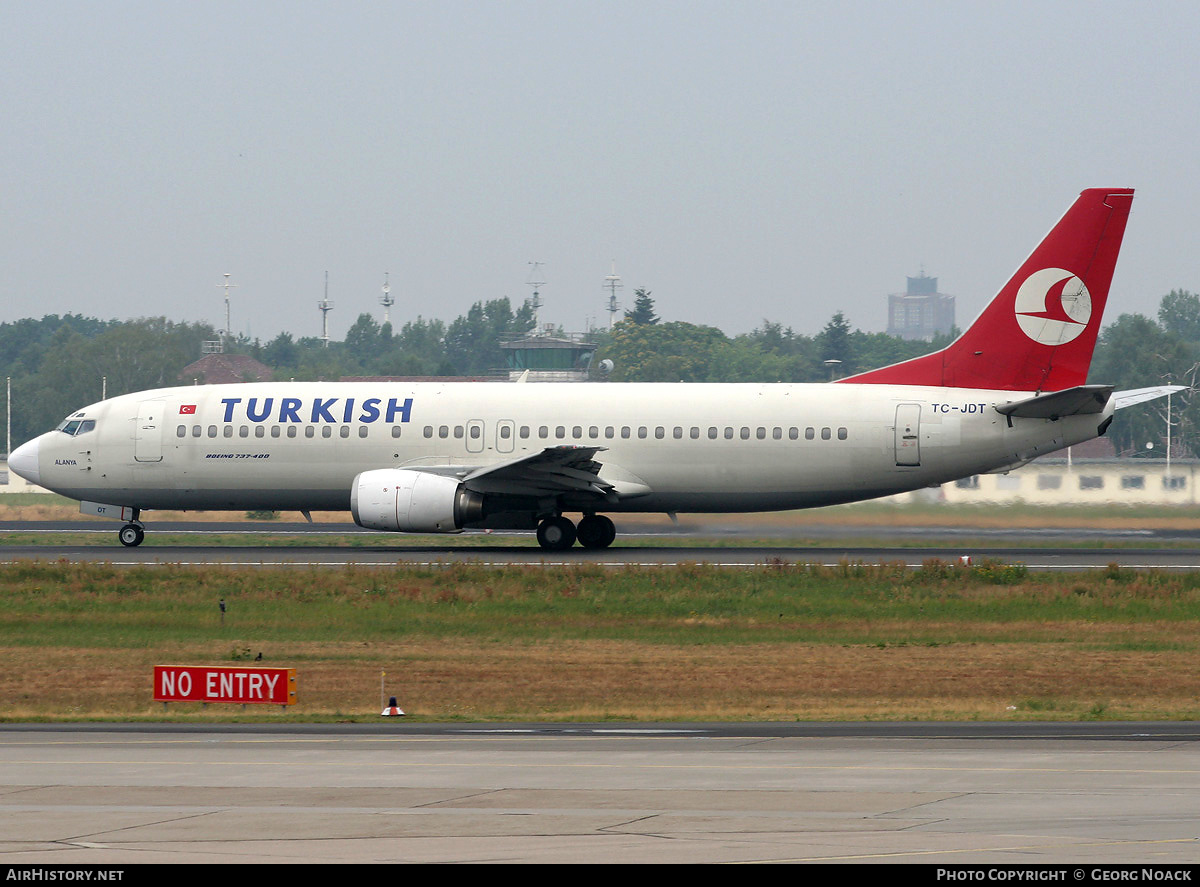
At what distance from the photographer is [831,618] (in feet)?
94.1

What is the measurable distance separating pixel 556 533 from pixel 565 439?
2.46m

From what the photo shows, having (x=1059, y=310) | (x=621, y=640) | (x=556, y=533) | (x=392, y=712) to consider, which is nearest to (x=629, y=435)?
(x=556, y=533)

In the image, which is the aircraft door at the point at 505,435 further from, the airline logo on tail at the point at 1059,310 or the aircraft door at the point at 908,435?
the airline logo on tail at the point at 1059,310

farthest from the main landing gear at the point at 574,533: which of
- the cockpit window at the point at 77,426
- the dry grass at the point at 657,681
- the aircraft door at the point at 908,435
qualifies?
the cockpit window at the point at 77,426

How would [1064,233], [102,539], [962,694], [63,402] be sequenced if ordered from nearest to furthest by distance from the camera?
[962,694], [1064,233], [102,539], [63,402]

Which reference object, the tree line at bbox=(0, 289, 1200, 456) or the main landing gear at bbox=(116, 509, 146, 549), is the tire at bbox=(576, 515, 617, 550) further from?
the tree line at bbox=(0, 289, 1200, 456)

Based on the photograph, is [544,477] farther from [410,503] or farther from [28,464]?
[28,464]

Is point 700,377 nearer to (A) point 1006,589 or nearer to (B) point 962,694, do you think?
(A) point 1006,589

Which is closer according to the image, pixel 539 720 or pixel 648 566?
pixel 539 720

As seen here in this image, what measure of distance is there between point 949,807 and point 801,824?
1.38 meters

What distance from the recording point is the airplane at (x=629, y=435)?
36344 millimetres

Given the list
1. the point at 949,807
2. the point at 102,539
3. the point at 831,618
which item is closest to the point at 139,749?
the point at 949,807

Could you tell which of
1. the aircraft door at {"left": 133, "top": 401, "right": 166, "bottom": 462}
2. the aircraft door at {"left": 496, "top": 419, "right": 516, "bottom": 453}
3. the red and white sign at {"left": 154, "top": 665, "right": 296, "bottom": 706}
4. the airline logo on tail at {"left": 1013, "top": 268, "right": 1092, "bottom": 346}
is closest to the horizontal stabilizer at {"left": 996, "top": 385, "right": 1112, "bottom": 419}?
the airline logo on tail at {"left": 1013, "top": 268, "right": 1092, "bottom": 346}

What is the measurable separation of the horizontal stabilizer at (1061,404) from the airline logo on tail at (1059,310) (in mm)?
1529
